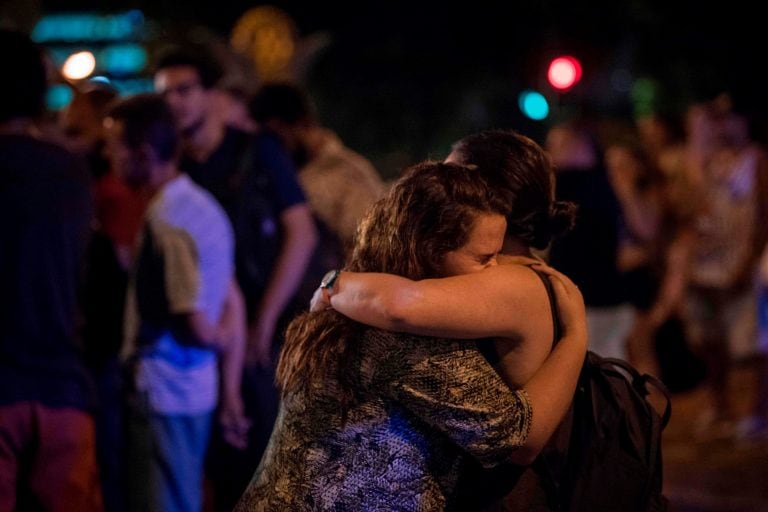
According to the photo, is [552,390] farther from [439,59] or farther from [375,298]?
[439,59]

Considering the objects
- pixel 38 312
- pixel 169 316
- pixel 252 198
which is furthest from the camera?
pixel 252 198

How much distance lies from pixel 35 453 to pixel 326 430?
143 cm

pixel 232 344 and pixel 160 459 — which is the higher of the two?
pixel 232 344

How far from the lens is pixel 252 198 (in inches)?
214

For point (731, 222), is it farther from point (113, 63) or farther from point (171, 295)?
point (113, 63)

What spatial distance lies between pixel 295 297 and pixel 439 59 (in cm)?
1997

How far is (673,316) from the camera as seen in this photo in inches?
344

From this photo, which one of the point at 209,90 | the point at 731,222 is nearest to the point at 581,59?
the point at 731,222

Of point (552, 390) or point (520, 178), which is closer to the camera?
point (552, 390)

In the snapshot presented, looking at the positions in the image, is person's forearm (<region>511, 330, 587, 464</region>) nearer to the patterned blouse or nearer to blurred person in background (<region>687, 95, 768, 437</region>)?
the patterned blouse

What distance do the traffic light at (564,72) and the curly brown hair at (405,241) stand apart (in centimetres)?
734

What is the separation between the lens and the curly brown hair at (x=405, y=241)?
2.78 meters

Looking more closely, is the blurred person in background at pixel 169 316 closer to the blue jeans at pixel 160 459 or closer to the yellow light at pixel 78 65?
the blue jeans at pixel 160 459

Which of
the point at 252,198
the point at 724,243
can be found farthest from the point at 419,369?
the point at 724,243
